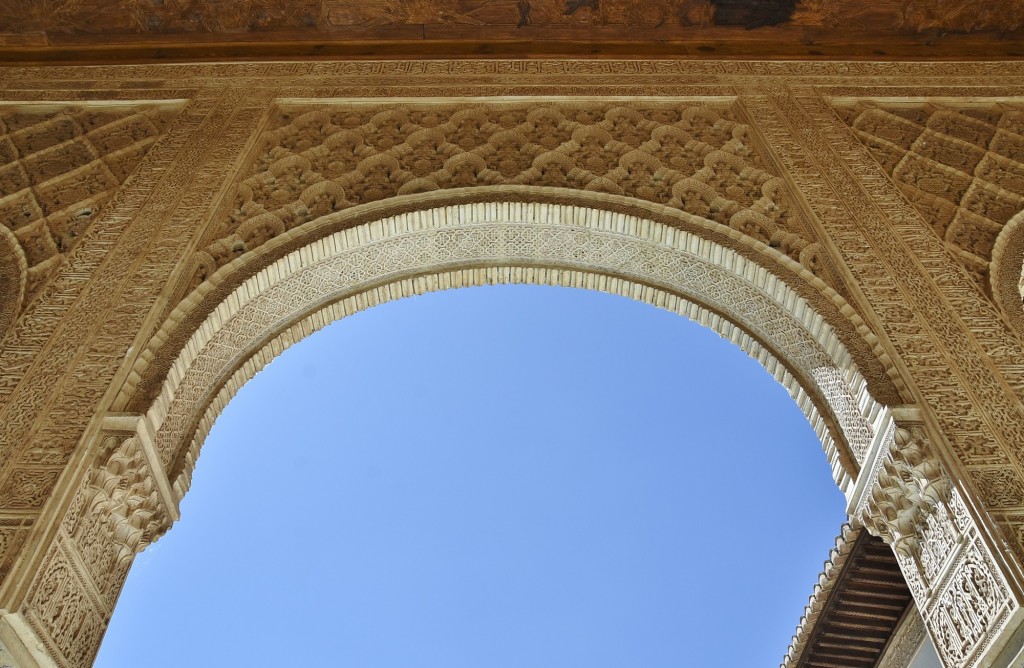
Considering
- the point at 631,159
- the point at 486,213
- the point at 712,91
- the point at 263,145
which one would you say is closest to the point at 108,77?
the point at 263,145

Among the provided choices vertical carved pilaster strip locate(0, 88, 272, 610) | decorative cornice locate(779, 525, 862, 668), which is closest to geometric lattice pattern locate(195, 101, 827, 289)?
vertical carved pilaster strip locate(0, 88, 272, 610)

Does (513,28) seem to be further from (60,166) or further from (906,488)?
(906,488)

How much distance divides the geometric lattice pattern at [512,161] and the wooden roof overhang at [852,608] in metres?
1.27

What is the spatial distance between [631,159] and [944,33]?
2293 mm

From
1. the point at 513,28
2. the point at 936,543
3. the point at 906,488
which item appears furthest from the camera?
the point at 513,28

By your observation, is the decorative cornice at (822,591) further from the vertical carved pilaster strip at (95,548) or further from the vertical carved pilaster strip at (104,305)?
the vertical carved pilaster strip at (104,305)

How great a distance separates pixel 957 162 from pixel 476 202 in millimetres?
2179

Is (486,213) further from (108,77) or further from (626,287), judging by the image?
(108,77)

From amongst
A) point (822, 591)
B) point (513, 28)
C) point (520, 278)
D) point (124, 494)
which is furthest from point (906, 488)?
point (513, 28)

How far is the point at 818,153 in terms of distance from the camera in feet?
13.3

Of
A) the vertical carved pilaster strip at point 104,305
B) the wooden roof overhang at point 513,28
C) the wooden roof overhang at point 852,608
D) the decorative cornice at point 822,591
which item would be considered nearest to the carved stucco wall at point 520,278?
the vertical carved pilaster strip at point 104,305

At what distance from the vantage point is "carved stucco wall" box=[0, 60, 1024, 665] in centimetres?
248

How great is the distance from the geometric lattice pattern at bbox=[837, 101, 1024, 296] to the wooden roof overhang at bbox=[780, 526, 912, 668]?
4.01 feet

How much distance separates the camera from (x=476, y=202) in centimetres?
379
